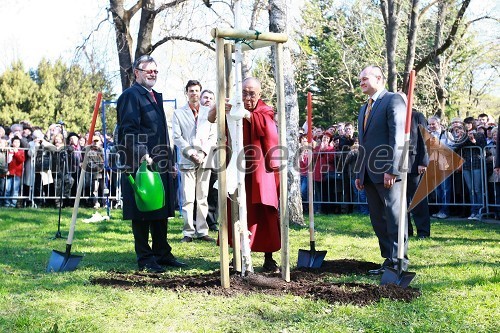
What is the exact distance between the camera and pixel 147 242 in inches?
286

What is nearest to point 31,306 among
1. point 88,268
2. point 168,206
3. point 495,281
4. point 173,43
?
point 88,268

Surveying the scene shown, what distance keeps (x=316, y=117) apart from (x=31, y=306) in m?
34.0

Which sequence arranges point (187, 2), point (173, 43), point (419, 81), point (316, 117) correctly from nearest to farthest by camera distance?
point (187, 2) < point (173, 43) < point (419, 81) < point (316, 117)

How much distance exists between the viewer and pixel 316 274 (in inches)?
261

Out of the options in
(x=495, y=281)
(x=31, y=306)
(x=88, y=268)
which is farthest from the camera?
(x=88, y=268)

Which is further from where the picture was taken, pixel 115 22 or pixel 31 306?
pixel 115 22

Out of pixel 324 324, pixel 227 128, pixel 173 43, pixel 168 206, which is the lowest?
pixel 324 324

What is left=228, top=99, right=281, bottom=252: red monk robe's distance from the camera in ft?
21.6

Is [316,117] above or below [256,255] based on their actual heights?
above

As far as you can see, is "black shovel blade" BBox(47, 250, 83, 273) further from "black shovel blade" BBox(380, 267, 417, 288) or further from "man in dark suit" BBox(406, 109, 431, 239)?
"man in dark suit" BBox(406, 109, 431, 239)

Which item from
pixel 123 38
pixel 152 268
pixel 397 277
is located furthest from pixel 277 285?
pixel 123 38

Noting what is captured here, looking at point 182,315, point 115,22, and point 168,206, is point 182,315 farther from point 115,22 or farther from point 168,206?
point 115,22

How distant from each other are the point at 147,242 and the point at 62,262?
962 mm

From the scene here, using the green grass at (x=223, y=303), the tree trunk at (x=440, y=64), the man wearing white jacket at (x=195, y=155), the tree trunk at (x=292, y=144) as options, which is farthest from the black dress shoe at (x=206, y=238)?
the tree trunk at (x=440, y=64)
